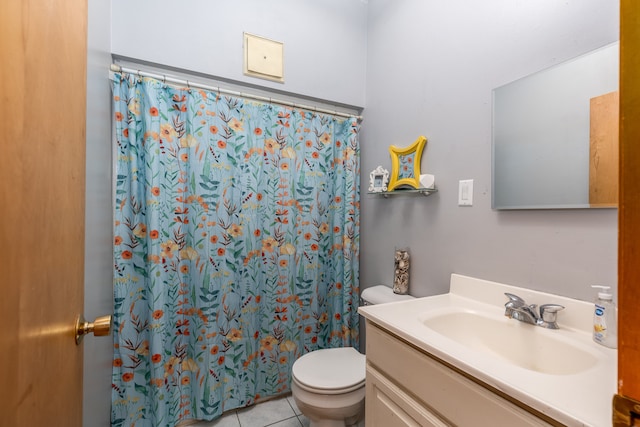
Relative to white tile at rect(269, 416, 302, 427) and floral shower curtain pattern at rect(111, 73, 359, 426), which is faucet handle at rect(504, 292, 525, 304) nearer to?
floral shower curtain pattern at rect(111, 73, 359, 426)

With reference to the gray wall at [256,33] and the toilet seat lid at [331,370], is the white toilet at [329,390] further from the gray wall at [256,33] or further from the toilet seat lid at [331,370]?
the gray wall at [256,33]

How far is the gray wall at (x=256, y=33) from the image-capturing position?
1.46 m

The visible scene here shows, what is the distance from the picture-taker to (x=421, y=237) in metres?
1.53

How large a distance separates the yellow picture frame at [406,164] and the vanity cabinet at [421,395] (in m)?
0.85

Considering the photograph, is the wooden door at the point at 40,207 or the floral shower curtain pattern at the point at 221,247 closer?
the wooden door at the point at 40,207

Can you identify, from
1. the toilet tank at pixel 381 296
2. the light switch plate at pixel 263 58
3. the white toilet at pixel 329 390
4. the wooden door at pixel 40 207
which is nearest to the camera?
the wooden door at pixel 40 207

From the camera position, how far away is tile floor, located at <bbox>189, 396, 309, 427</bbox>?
5.19ft

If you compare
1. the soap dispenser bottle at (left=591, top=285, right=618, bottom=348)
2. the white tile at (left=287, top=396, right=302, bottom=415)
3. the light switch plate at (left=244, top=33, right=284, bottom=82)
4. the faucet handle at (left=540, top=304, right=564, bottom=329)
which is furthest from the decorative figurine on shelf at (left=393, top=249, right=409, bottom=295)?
the light switch plate at (left=244, top=33, right=284, bottom=82)

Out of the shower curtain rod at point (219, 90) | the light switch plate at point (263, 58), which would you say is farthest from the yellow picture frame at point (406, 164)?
the light switch plate at point (263, 58)

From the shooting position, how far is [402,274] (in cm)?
158

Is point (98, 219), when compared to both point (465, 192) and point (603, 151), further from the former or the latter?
point (603, 151)

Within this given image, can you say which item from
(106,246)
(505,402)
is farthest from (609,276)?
(106,246)

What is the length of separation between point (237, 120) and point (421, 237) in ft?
4.23

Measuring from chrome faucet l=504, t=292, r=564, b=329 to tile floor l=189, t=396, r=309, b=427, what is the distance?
4.29 feet
